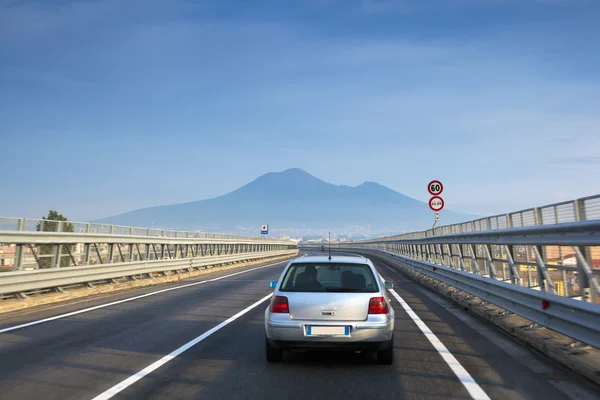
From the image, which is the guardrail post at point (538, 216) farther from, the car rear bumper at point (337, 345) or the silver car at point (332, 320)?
the car rear bumper at point (337, 345)

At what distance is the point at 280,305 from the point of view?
768 cm

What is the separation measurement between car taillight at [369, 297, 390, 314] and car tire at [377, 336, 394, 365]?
15.6 inches

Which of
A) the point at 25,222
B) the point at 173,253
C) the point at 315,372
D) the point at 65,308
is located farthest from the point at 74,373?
the point at 173,253

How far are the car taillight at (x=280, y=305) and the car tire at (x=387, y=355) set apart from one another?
1.32 metres

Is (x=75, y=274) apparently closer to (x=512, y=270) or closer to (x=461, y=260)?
(x=461, y=260)

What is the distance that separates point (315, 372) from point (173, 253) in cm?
2161

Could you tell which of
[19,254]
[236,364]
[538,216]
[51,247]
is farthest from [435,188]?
[236,364]

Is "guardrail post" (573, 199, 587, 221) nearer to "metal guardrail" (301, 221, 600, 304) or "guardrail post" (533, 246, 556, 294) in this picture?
"metal guardrail" (301, 221, 600, 304)

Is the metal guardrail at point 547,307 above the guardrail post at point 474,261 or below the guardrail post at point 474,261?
below

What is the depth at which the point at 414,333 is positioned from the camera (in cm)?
1032

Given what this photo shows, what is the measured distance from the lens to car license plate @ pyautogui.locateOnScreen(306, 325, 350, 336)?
7.43 m

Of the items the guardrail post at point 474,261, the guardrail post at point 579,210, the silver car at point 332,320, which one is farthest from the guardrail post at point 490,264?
the silver car at point 332,320

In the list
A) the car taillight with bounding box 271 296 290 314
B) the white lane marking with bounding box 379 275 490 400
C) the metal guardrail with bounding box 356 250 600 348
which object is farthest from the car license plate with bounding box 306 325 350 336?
the metal guardrail with bounding box 356 250 600 348

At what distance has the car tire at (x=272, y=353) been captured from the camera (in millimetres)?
7727
